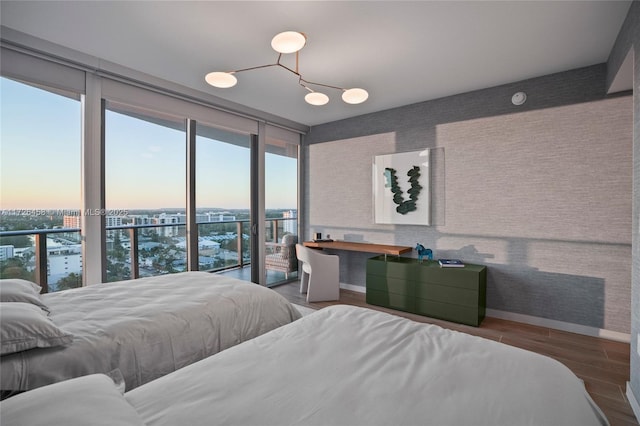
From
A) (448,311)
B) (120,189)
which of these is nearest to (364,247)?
(448,311)

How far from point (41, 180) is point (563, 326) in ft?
17.3

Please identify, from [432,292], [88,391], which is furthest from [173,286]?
[432,292]

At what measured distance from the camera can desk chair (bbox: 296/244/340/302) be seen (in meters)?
4.07

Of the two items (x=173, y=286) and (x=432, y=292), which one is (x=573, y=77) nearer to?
(x=432, y=292)

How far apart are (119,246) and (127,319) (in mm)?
1995

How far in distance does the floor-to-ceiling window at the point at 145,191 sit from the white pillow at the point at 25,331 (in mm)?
1920

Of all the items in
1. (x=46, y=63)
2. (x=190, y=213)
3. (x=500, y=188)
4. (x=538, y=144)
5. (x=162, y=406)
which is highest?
(x=46, y=63)

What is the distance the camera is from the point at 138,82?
3.12 meters

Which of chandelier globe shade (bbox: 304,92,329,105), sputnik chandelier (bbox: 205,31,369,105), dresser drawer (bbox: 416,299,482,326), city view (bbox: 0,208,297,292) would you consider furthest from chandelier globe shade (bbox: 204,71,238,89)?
dresser drawer (bbox: 416,299,482,326)

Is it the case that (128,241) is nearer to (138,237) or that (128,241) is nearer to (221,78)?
(138,237)

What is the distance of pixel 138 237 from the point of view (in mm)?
3420

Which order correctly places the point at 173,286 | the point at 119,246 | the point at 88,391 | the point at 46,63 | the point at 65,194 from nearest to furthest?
the point at 88,391 → the point at 173,286 → the point at 46,63 → the point at 65,194 → the point at 119,246

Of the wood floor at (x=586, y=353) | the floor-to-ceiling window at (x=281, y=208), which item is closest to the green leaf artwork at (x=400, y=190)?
the wood floor at (x=586, y=353)

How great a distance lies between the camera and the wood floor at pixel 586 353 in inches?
78.0
